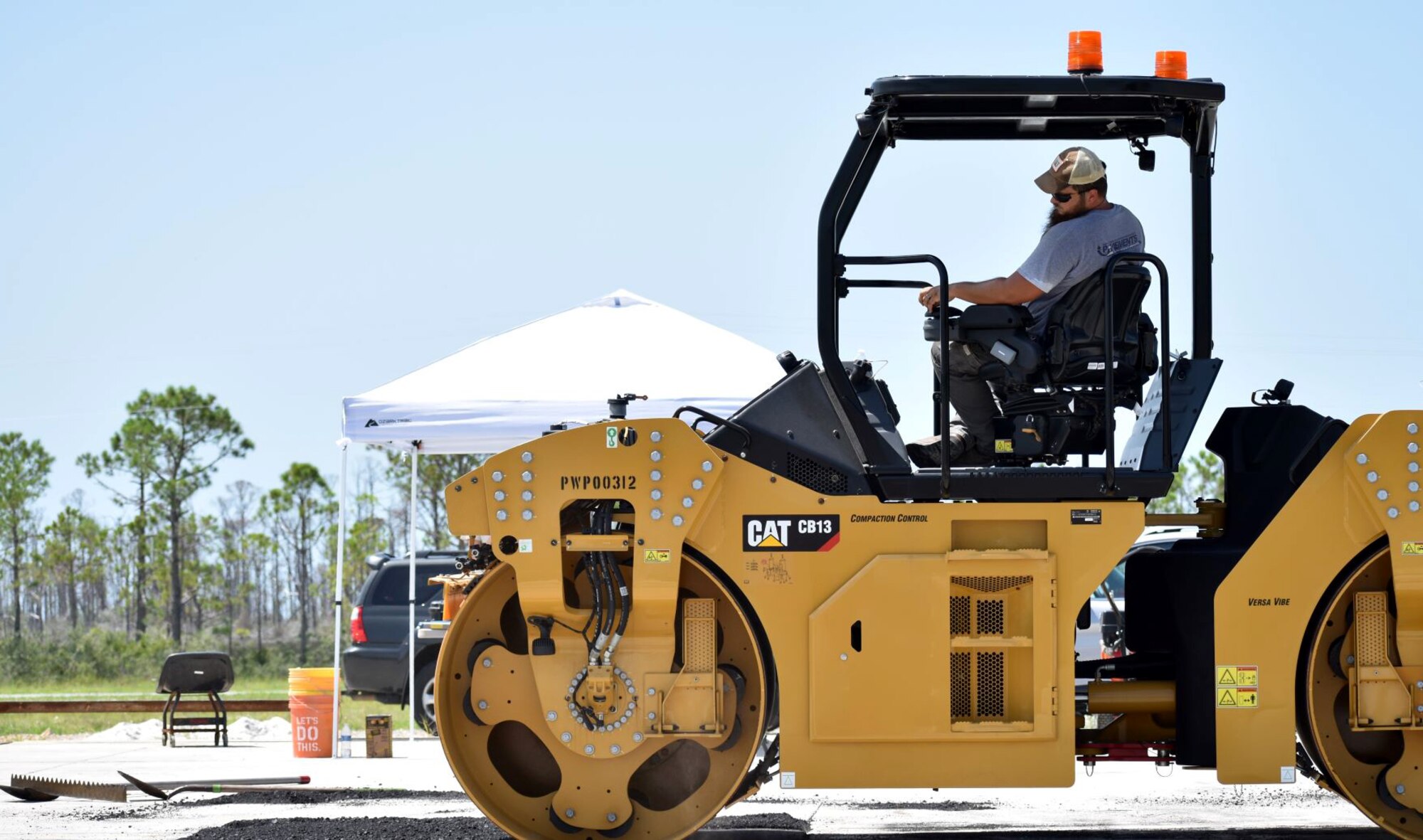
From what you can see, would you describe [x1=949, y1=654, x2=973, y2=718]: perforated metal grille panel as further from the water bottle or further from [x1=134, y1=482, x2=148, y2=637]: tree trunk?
[x1=134, y1=482, x2=148, y2=637]: tree trunk

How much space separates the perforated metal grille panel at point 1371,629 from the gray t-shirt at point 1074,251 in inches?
62.8

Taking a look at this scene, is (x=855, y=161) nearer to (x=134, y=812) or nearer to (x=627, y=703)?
(x=627, y=703)

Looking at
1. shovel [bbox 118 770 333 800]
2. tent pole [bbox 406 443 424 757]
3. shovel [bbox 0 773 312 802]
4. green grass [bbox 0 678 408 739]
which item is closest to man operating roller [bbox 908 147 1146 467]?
shovel [bbox 118 770 333 800]

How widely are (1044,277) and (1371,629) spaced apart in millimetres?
1833

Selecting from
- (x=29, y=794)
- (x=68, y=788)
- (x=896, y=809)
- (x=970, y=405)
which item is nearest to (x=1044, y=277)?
(x=970, y=405)

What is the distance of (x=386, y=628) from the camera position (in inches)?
603

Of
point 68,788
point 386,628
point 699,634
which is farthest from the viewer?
point 386,628

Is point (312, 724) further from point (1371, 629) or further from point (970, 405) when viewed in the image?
point (1371, 629)

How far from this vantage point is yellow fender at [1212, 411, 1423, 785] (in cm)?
617

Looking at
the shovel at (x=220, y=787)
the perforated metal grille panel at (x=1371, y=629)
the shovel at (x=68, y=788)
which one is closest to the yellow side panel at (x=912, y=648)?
the perforated metal grille panel at (x=1371, y=629)

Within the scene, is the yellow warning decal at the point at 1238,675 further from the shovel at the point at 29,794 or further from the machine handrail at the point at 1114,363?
the shovel at the point at 29,794

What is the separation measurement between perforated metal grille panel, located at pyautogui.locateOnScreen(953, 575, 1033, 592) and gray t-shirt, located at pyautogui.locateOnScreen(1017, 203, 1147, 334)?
1.00m

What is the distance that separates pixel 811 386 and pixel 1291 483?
1.89m

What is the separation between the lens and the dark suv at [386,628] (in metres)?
15.1
